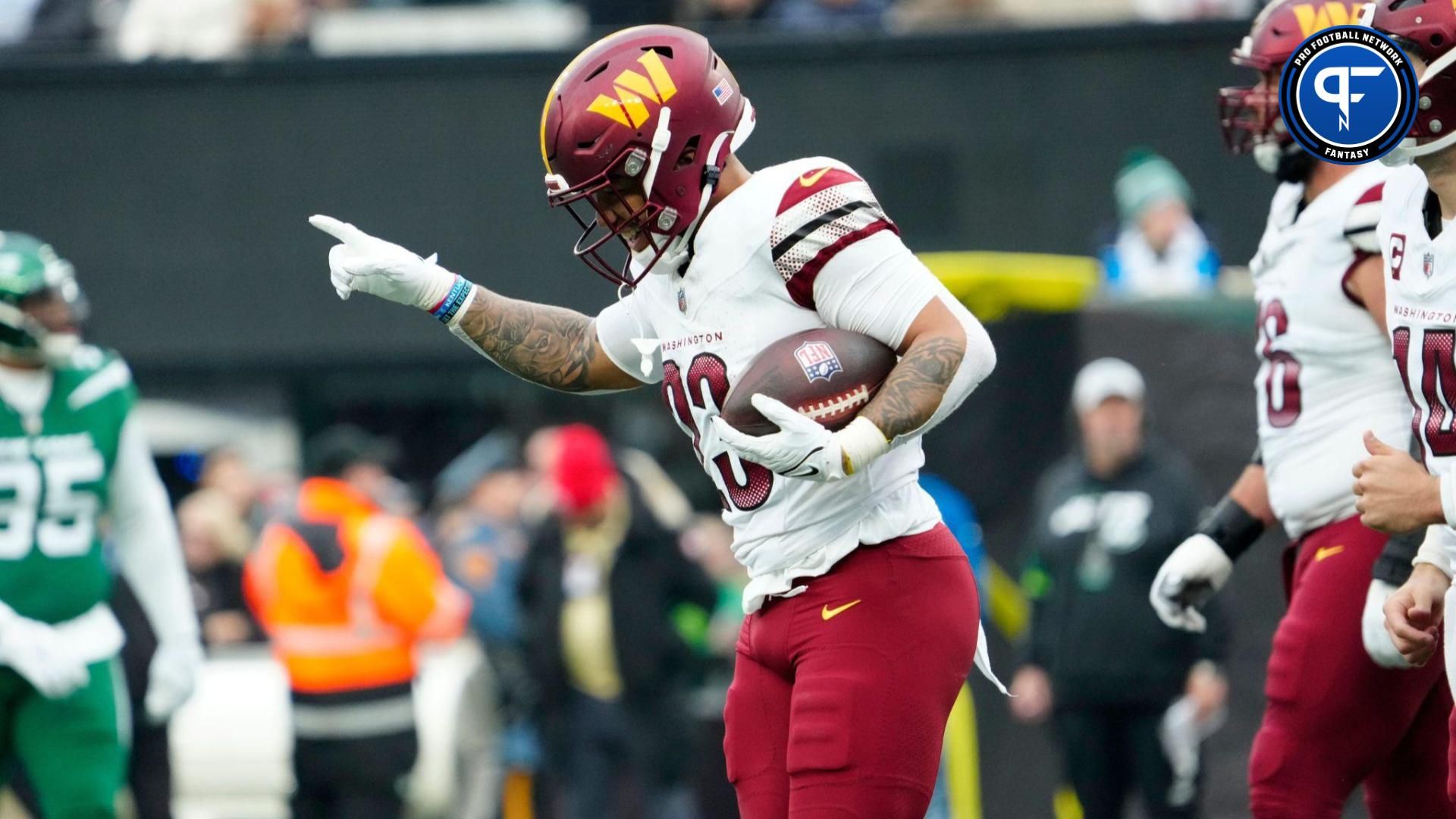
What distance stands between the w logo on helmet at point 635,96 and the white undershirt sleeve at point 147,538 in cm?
287

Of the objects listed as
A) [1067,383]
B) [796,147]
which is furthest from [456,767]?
[796,147]

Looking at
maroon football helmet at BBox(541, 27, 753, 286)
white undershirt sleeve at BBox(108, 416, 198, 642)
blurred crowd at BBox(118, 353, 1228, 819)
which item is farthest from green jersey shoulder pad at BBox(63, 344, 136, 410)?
maroon football helmet at BBox(541, 27, 753, 286)

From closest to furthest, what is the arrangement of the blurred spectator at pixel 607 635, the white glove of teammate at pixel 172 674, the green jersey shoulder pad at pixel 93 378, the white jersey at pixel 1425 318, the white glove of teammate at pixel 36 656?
the white jersey at pixel 1425 318 → the white glove of teammate at pixel 36 656 → the green jersey shoulder pad at pixel 93 378 → the white glove of teammate at pixel 172 674 → the blurred spectator at pixel 607 635

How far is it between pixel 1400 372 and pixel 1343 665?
82 cm

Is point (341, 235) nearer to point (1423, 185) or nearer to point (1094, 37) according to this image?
point (1423, 185)

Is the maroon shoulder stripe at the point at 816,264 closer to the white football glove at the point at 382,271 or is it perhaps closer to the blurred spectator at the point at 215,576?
the white football glove at the point at 382,271

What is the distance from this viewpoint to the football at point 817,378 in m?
3.97

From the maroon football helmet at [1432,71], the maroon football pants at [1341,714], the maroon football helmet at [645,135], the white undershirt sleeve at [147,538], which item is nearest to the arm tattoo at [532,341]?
the maroon football helmet at [645,135]

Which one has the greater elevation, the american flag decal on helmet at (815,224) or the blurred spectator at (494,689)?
the american flag decal on helmet at (815,224)

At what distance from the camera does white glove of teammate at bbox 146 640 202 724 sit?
6723 millimetres

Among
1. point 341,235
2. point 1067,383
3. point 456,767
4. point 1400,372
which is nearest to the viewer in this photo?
point 1400,372

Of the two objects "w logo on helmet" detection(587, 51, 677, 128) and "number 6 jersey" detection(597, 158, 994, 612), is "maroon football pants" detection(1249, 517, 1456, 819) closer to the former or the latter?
"number 6 jersey" detection(597, 158, 994, 612)

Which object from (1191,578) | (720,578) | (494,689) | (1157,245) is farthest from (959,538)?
(1191,578)

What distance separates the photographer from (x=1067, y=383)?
843 cm
